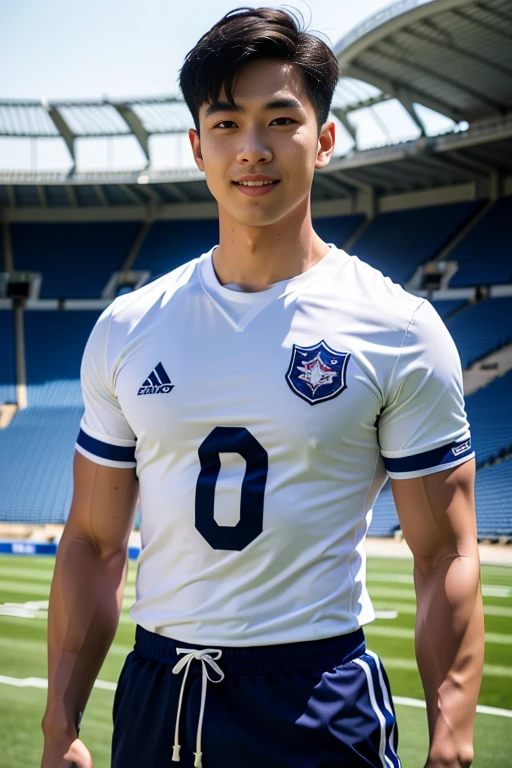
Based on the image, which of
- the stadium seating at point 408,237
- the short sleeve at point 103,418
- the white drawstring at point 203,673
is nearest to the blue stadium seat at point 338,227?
the stadium seating at point 408,237

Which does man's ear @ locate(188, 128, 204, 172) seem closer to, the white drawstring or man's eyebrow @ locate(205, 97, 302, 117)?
man's eyebrow @ locate(205, 97, 302, 117)

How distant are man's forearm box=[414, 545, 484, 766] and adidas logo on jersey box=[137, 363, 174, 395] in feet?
2.22

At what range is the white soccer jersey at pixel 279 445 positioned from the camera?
1879 millimetres

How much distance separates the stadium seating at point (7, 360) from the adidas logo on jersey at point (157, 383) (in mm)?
23905

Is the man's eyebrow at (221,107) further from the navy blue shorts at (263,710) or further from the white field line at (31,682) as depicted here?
the white field line at (31,682)

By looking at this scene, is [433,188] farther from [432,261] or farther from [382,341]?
[382,341]

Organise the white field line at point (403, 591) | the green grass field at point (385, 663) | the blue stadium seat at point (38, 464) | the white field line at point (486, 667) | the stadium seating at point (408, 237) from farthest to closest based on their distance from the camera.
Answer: the stadium seating at point (408, 237)
the blue stadium seat at point (38, 464)
the white field line at point (403, 591)
the white field line at point (486, 667)
the green grass field at point (385, 663)

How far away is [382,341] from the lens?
1.95m

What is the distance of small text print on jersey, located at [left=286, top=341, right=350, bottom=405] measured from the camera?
1907 millimetres

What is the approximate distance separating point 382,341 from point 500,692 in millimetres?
6457

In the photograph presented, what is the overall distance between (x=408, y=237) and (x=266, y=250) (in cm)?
2531

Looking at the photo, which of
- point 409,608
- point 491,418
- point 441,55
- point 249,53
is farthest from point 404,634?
point 441,55

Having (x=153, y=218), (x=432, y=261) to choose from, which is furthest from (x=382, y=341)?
(x=153, y=218)

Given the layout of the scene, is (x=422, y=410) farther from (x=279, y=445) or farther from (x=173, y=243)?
(x=173, y=243)
